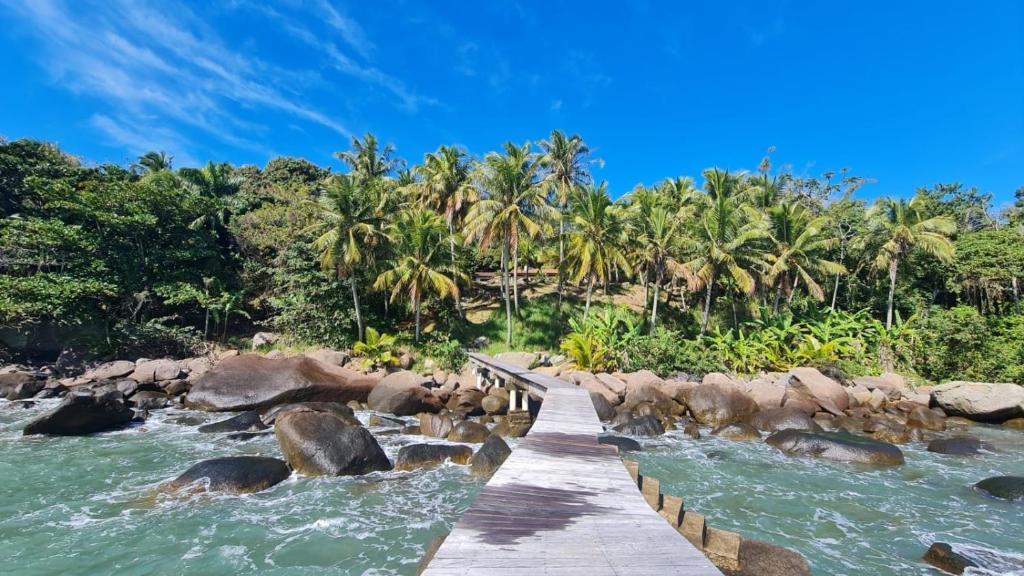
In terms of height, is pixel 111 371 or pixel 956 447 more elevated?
pixel 956 447

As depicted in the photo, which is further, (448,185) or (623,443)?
(448,185)

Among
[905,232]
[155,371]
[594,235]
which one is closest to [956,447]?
[594,235]

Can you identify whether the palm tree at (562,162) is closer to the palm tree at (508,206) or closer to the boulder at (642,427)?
the palm tree at (508,206)

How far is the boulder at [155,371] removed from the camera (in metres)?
18.4

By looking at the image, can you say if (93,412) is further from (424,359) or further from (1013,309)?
(1013,309)

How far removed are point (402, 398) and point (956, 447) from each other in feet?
51.1

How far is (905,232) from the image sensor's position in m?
25.1

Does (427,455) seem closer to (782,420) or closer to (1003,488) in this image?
(782,420)

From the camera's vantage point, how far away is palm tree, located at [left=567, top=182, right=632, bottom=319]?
25.2 meters

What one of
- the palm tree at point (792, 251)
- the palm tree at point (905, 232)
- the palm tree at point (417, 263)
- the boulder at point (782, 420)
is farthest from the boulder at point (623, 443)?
the palm tree at point (905, 232)

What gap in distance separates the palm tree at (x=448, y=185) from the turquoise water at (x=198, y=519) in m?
20.8

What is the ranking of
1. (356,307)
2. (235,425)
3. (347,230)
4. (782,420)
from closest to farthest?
(235,425) < (782,420) < (347,230) < (356,307)

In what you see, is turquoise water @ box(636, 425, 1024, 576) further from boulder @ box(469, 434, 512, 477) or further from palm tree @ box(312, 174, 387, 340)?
palm tree @ box(312, 174, 387, 340)

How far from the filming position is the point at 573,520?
4605 millimetres
